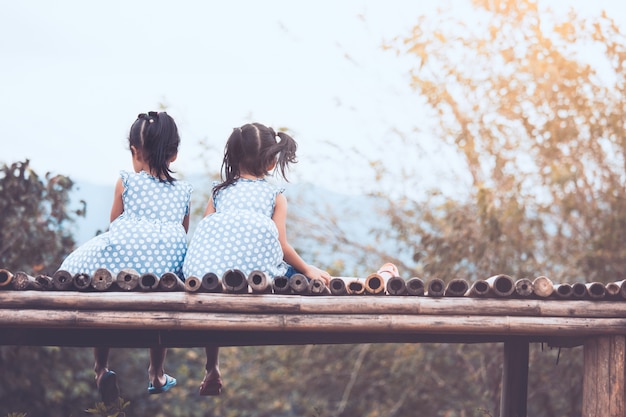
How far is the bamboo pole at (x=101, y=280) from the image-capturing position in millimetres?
4461

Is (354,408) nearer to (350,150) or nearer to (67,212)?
(350,150)

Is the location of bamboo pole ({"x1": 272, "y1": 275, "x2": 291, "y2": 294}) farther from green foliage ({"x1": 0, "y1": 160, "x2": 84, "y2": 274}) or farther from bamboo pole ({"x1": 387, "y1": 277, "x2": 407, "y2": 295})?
green foliage ({"x1": 0, "y1": 160, "x2": 84, "y2": 274})

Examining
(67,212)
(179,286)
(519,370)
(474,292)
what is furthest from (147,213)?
(67,212)

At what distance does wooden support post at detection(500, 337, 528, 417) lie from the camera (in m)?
5.98

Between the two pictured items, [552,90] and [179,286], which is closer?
[179,286]

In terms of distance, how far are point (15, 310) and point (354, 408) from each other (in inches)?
262

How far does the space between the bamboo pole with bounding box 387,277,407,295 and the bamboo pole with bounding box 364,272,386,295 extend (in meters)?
0.04

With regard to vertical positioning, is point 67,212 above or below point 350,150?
below

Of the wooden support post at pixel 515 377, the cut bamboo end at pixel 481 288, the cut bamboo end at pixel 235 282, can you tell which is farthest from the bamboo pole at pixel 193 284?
the wooden support post at pixel 515 377

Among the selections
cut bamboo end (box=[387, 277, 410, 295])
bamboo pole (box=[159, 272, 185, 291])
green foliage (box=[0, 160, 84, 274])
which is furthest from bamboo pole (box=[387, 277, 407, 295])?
green foliage (box=[0, 160, 84, 274])

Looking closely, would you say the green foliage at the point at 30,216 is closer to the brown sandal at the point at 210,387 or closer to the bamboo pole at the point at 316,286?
the brown sandal at the point at 210,387

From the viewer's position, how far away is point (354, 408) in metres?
10.7

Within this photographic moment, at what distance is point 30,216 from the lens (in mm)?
8859

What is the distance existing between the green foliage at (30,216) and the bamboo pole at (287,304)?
420cm
